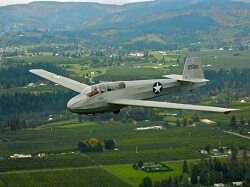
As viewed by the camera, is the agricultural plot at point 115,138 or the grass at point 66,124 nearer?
the agricultural plot at point 115,138

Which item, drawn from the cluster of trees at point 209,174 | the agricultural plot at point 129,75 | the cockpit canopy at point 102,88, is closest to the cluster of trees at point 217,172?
the cluster of trees at point 209,174

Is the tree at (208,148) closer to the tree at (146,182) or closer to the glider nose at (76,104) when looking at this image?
the tree at (146,182)

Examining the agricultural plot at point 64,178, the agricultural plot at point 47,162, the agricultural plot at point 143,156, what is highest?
the agricultural plot at point 143,156

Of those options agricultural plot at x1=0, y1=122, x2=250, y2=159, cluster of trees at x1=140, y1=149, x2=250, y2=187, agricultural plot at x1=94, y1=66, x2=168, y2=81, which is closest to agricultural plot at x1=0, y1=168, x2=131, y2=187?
cluster of trees at x1=140, y1=149, x2=250, y2=187

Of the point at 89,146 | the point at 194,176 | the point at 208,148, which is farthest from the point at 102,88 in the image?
the point at 208,148

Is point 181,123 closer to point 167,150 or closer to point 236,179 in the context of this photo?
point 167,150

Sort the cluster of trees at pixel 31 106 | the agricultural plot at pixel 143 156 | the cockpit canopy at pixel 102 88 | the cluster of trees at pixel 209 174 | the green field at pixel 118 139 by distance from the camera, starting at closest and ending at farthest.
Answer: the cockpit canopy at pixel 102 88 < the cluster of trees at pixel 209 174 < the agricultural plot at pixel 143 156 < the green field at pixel 118 139 < the cluster of trees at pixel 31 106

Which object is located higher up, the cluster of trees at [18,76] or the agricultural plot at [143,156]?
the cluster of trees at [18,76]

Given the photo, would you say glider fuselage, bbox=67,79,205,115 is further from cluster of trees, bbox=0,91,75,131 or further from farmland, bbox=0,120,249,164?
cluster of trees, bbox=0,91,75,131
